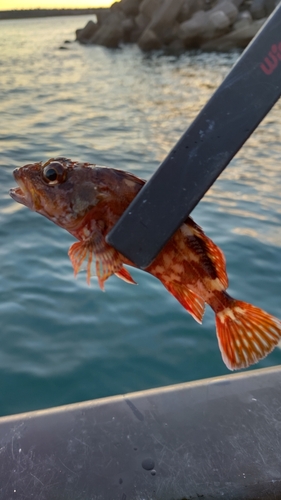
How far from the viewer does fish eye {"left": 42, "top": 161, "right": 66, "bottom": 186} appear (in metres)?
1.68

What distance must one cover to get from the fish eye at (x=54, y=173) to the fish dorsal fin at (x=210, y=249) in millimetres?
438

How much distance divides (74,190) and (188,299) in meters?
0.49

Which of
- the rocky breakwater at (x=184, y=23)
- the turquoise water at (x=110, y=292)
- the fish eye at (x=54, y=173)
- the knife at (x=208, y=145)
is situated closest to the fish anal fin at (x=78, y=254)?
the fish eye at (x=54, y=173)

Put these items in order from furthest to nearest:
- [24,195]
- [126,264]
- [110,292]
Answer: [110,292]
[24,195]
[126,264]

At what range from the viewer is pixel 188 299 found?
1.65 metres

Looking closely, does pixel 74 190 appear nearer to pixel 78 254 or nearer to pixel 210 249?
pixel 78 254

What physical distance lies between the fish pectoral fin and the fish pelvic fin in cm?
40

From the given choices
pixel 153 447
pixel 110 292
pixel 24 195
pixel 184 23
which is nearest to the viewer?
pixel 24 195

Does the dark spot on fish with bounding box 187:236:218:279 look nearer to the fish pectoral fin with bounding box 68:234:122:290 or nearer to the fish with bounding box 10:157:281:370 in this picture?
the fish with bounding box 10:157:281:370

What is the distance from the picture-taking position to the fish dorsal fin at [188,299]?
1617 millimetres

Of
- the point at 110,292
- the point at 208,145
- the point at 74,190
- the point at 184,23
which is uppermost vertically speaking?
the point at 184,23

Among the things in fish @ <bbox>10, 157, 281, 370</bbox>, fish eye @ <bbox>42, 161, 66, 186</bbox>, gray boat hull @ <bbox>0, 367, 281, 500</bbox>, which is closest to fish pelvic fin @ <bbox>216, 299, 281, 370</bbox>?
fish @ <bbox>10, 157, 281, 370</bbox>

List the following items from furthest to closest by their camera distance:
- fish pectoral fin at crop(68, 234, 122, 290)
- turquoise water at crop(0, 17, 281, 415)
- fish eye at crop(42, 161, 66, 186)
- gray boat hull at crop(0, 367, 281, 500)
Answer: turquoise water at crop(0, 17, 281, 415)
gray boat hull at crop(0, 367, 281, 500)
fish eye at crop(42, 161, 66, 186)
fish pectoral fin at crop(68, 234, 122, 290)

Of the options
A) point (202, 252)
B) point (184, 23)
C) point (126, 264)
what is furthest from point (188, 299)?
point (184, 23)
